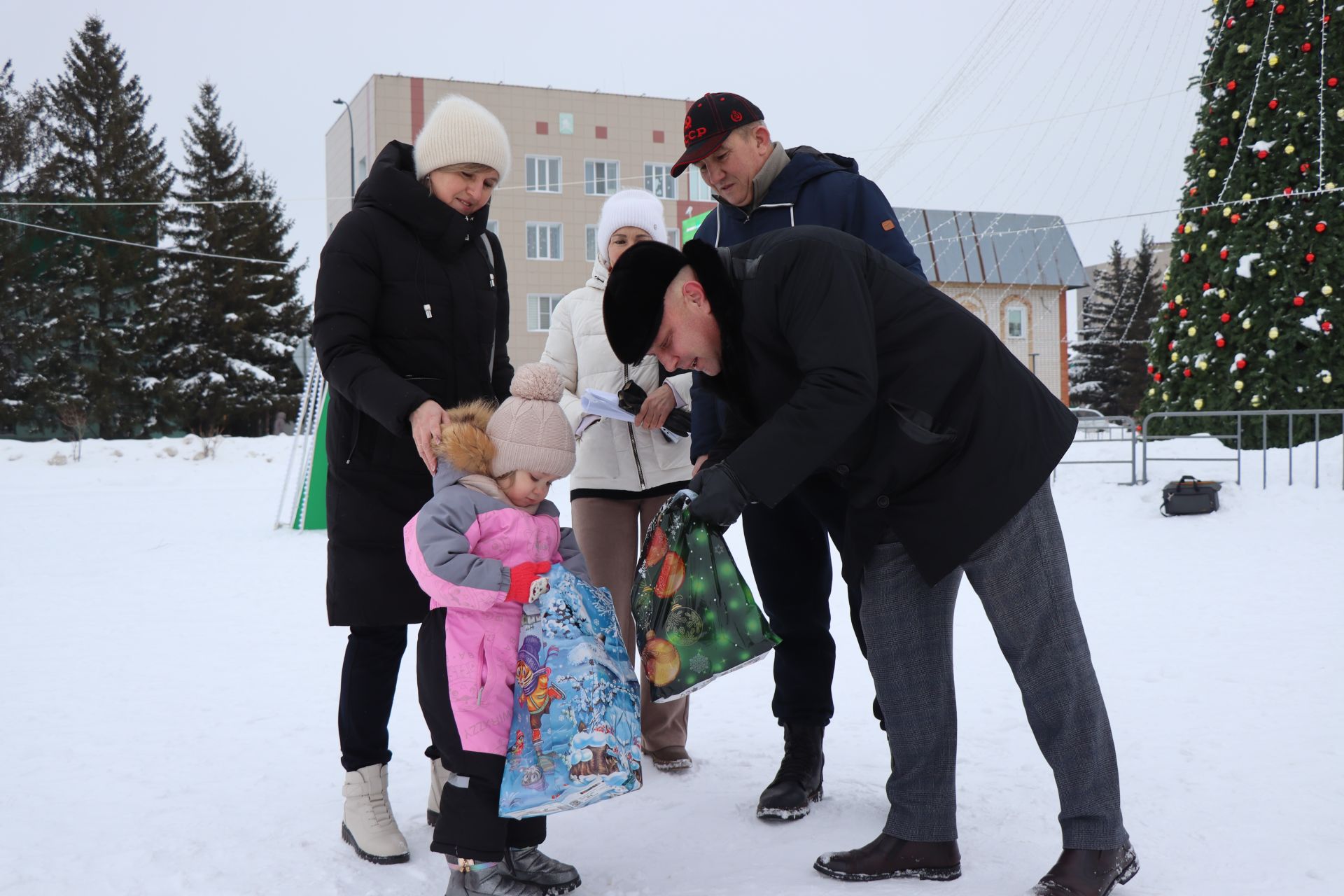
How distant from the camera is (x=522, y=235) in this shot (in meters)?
31.4

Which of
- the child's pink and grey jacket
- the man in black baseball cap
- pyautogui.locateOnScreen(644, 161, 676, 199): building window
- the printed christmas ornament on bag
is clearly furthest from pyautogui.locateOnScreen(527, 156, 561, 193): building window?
the printed christmas ornament on bag

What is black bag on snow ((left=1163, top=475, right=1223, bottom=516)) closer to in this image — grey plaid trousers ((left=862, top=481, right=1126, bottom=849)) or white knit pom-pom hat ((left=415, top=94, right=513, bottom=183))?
grey plaid trousers ((left=862, top=481, right=1126, bottom=849))

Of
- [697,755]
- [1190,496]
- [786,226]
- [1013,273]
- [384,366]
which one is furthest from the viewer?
[1013,273]

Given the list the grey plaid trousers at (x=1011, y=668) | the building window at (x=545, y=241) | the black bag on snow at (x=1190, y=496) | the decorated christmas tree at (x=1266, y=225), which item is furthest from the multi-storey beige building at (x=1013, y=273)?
the grey plaid trousers at (x=1011, y=668)

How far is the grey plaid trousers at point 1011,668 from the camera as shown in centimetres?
224

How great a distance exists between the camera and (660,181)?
32.0 metres

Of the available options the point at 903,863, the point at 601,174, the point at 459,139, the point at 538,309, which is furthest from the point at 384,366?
the point at 601,174

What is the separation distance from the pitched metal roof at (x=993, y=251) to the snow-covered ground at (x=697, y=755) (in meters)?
22.0

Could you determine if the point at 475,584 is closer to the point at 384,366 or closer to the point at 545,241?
the point at 384,366

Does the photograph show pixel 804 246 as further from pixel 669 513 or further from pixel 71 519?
pixel 71 519

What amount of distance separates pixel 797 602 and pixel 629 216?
130 cm

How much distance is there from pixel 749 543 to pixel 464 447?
3.33ft

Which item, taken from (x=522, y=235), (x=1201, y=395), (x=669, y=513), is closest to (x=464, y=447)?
(x=669, y=513)

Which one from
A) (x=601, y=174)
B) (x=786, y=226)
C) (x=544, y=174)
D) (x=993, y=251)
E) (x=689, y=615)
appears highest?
(x=601, y=174)
